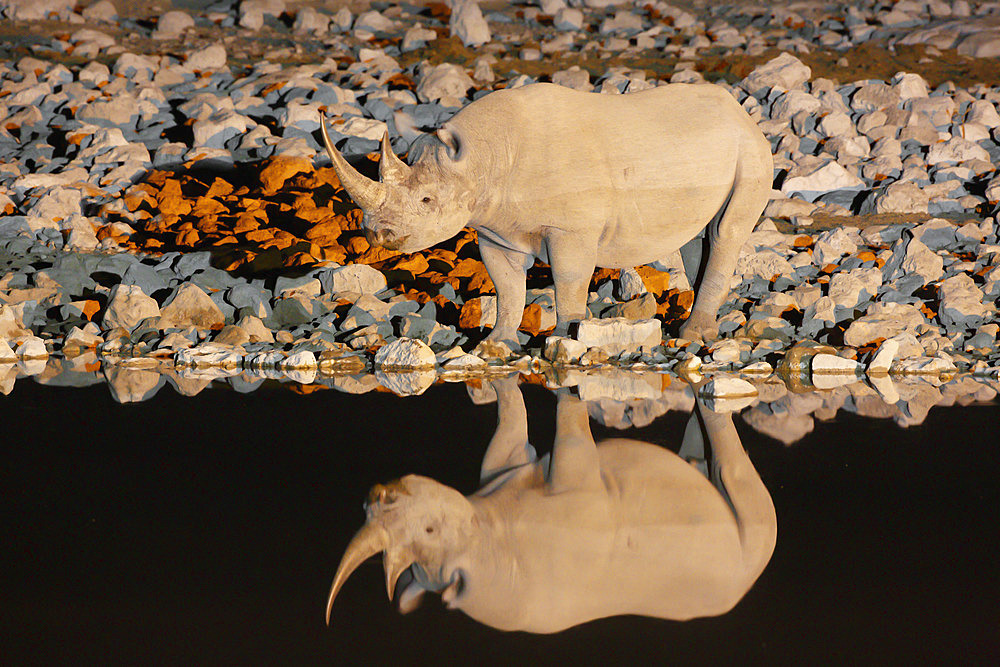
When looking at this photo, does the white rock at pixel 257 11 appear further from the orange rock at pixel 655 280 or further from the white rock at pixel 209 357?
the white rock at pixel 209 357

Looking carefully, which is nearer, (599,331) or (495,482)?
(495,482)

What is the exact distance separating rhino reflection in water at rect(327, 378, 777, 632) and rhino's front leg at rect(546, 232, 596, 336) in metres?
1.61

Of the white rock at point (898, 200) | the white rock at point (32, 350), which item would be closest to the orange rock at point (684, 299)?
the white rock at point (898, 200)

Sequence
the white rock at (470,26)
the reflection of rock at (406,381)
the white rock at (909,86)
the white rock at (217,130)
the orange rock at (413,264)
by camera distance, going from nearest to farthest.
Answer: the reflection of rock at (406,381)
the orange rock at (413,264)
the white rock at (217,130)
the white rock at (909,86)
the white rock at (470,26)

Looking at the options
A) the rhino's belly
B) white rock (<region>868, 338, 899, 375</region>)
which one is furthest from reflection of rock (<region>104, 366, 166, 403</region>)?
white rock (<region>868, 338, 899, 375</region>)

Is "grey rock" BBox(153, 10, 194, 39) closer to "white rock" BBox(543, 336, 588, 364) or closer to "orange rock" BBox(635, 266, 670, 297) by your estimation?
"orange rock" BBox(635, 266, 670, 297)

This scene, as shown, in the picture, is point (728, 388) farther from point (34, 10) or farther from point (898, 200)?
point (34, 10)

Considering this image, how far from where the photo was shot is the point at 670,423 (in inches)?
128

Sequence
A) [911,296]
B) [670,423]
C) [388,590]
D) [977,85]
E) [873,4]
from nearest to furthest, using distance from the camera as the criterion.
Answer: [388,590], [670,423], [911,296], [977,85], [873,4]

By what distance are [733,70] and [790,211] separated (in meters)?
2.81

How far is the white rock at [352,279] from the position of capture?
17.2 ft

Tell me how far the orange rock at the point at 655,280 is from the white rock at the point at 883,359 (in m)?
1.46

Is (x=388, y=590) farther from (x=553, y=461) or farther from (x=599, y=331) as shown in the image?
(x=599, y=331)

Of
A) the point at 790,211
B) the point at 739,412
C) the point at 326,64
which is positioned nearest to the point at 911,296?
the point at 790,211
